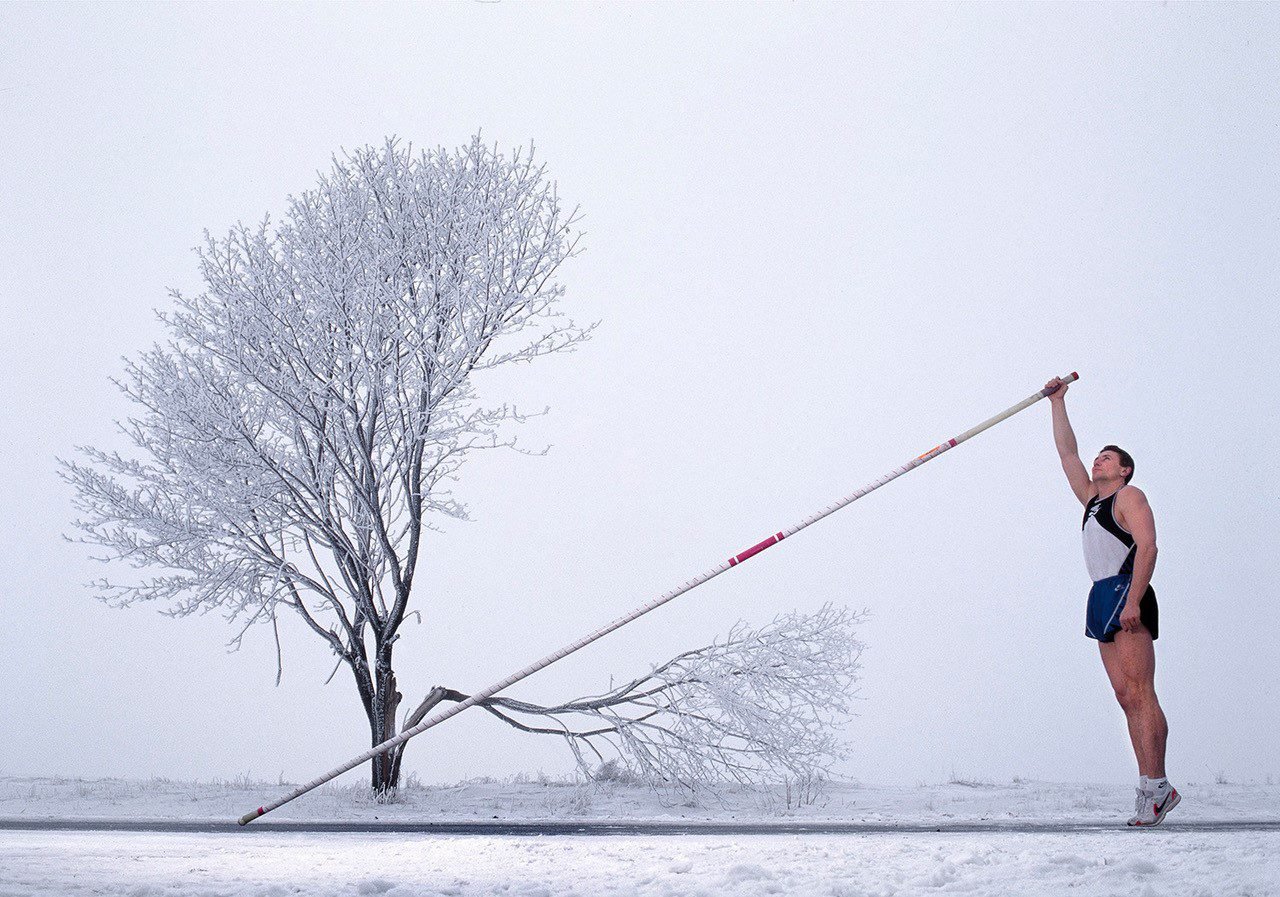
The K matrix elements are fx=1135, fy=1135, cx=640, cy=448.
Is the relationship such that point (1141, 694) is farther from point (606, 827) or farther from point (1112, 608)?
point (606, 827)

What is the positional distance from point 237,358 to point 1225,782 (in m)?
9.33

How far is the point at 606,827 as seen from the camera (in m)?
6.74

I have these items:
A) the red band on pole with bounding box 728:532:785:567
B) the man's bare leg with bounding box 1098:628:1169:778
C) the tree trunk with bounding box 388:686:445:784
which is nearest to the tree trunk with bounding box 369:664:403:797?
the tree trunk with bounding box 388:686:445:784

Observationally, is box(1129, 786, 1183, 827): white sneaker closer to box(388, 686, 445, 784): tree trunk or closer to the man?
the man

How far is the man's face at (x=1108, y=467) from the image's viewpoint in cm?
523

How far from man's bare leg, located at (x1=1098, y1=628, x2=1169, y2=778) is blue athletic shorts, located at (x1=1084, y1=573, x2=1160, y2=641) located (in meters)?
0.05

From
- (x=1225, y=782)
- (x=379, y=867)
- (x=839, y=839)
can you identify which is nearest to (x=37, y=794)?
(x=379, y=867)

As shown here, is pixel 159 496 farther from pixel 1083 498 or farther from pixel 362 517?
pixel 1083 498

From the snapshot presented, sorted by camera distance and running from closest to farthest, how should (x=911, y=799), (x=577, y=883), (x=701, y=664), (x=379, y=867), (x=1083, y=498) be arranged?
1. (x=577, y=883)
2. (x=379, y=867)
3. (x=1083, y=498)
4. (x=911, y=799)
5. (x=701, y=664)

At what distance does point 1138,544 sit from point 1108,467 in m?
0.45

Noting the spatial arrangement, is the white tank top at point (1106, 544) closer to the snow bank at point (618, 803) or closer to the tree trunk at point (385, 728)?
the snow bank at point (618, 803)

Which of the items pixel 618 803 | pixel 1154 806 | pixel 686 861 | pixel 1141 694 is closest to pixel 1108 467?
pixel 1141 694

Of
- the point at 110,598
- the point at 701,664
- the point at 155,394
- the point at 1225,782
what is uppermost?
the point at 155,394

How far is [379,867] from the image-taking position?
446cm
